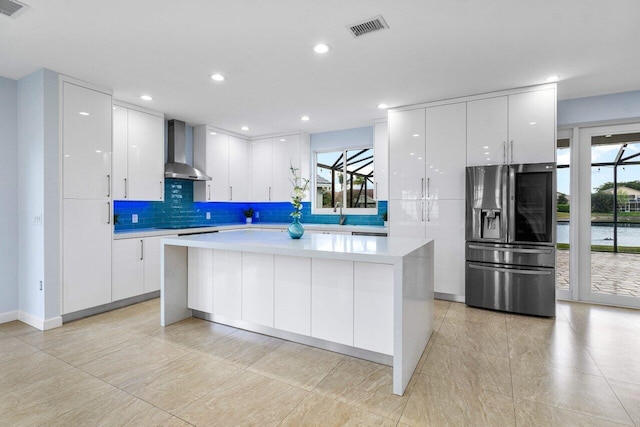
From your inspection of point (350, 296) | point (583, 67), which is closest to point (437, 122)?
point (583, 67)

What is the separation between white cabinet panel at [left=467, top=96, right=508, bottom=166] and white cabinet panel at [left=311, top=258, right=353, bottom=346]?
2475 millimetres

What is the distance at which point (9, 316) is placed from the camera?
132 inches

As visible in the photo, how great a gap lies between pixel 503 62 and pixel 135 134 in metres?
4.36

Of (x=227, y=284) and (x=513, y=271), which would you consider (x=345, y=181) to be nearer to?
(x=513, y=271)

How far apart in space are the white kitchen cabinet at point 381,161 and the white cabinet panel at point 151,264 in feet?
10.5

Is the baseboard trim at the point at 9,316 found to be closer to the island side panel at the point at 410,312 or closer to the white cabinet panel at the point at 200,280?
the white cabinet panel at the point at 200,280

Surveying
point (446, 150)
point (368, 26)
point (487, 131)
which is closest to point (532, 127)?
point (487, 131)

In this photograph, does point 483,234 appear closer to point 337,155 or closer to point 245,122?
point 337,155

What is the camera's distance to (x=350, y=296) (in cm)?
246

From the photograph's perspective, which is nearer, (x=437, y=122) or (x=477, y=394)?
(x=477, y=394)

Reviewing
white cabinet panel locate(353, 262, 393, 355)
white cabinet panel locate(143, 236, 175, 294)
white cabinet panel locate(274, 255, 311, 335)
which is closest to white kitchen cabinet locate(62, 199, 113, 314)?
white cabinet panel locate(143, 236, 175, 294)

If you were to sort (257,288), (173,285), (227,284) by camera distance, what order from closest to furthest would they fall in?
1. (257,288)
2. (227,284)
3. (173,285)

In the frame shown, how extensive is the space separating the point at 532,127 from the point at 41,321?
5548mm

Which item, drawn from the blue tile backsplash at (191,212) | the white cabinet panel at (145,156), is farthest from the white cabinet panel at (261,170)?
the white cabinet panel at (145,156)
